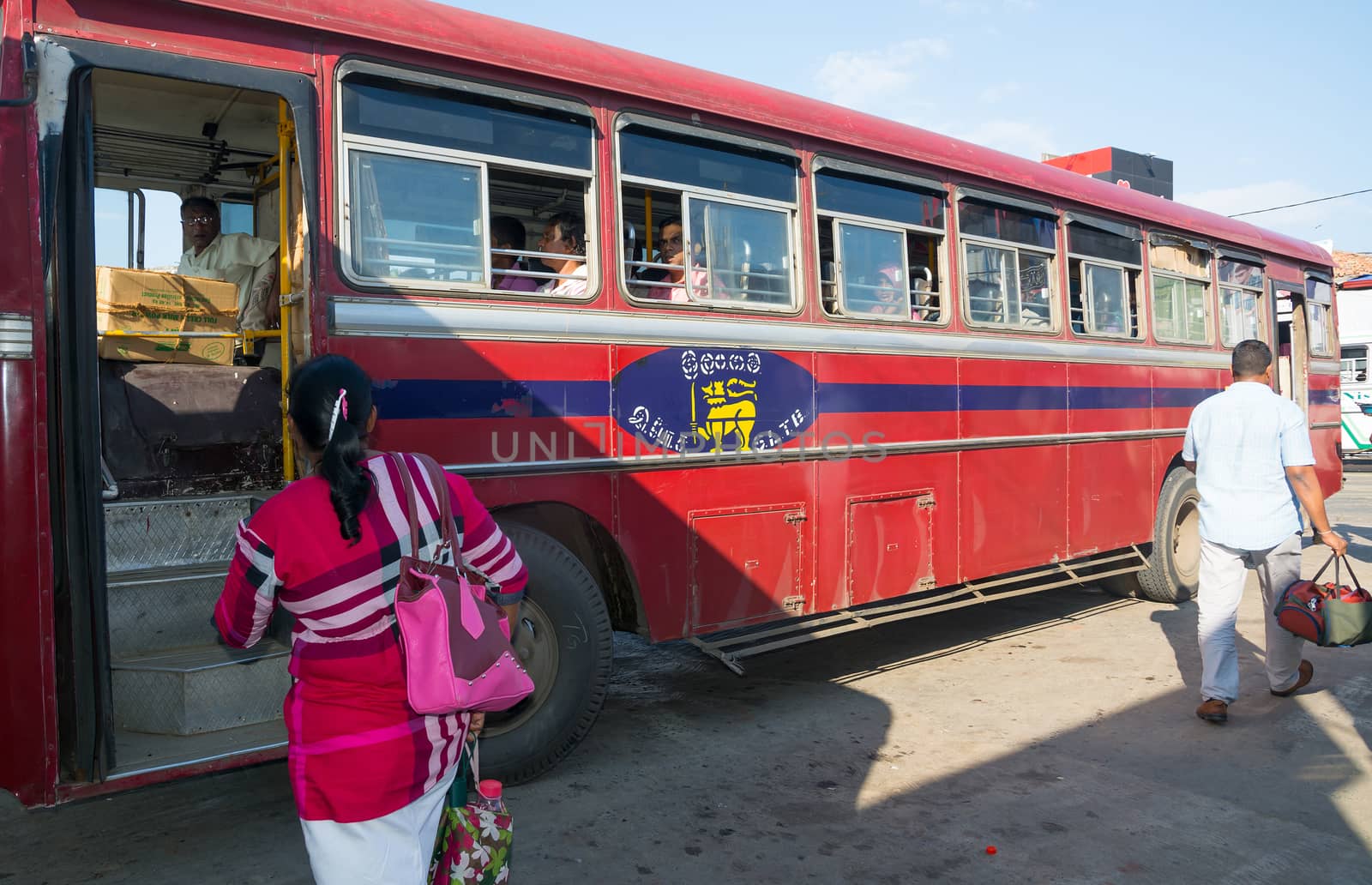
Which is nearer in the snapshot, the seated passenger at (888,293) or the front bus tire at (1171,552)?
the seated passenger at (888,293)

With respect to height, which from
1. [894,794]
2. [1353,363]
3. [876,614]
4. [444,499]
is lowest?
[894,794]

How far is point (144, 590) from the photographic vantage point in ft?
11.8

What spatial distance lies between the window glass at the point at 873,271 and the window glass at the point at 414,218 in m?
2.14

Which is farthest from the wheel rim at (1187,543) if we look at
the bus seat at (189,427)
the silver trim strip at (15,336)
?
the silver trim strip at (15,336)

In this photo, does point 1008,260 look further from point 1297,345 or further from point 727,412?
point 1297,345

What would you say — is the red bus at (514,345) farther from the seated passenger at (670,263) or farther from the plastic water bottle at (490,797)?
the plastic water bottle at (490,797)

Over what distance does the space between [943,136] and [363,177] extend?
12.0ft

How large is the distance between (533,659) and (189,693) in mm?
1275

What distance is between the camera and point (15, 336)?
9.75 feet

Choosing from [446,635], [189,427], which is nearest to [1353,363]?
[189,427]

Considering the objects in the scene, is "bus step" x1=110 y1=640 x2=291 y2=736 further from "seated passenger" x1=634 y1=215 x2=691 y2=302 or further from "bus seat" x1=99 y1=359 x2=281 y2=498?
"seated passenger" x1=634 y1=215 x2=691 y2=302

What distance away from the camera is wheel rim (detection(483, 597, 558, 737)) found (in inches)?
157

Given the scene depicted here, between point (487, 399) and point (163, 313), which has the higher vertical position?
point (163, 313)

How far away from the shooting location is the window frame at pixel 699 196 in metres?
4.34
